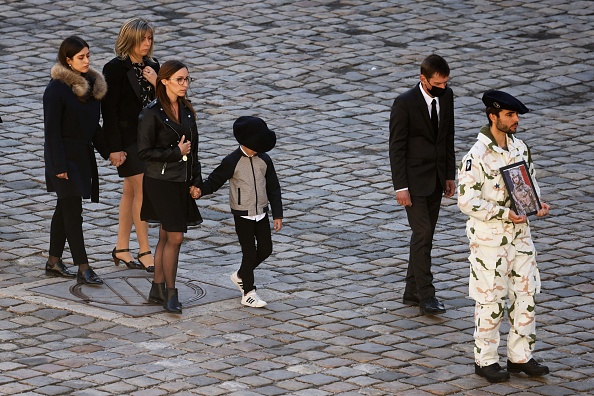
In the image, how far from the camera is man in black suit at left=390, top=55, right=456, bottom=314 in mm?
9391

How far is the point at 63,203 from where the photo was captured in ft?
32.2

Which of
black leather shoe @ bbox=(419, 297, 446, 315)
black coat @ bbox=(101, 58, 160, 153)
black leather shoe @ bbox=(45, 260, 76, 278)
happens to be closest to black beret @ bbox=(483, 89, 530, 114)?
black leather shoe @ bbox=(419, 297, 446, 315)

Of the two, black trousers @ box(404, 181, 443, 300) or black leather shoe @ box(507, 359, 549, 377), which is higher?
black trousers @ box(404, 181, 443, 300)

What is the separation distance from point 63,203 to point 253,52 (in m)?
7.37

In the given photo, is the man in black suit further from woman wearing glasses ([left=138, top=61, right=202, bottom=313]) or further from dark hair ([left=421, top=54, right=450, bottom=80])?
woman wearing glasses ([left=138, top=61, right=202, bottom=313])

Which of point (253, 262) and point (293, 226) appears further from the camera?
point (293, 226)

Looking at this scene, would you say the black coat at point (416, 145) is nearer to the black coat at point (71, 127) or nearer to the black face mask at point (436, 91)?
the black face mask at point (436, 91)

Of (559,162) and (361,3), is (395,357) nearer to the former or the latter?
(559,162)

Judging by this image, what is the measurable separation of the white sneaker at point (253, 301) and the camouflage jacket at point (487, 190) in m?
1.85

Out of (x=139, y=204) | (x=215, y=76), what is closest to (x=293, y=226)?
(x=139, y=204)

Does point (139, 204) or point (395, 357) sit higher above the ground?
point (139, 204)

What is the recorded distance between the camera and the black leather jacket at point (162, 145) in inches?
361

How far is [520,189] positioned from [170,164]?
2509mm

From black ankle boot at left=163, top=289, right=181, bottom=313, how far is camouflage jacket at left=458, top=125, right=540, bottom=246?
224 cm
